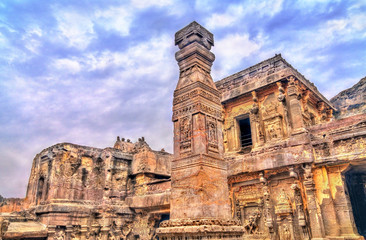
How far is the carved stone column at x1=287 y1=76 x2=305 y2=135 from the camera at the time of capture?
1053 centimetres

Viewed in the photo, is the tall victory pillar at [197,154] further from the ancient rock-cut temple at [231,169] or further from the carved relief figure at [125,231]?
the carved relief figure at [125,231]

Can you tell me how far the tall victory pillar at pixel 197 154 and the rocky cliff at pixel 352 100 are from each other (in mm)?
15647

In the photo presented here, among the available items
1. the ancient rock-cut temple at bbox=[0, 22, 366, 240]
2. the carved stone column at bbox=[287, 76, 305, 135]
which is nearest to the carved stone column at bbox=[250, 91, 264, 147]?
the ancient rock-cut temple at bbox=[0, 22, 366, 240]

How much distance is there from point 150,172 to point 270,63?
7018mm

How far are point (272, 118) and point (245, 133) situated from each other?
274cm

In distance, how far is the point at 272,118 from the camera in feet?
37.5

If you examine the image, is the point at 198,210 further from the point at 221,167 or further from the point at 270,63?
the point at 270,63

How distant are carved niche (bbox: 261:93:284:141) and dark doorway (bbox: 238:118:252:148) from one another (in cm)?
149

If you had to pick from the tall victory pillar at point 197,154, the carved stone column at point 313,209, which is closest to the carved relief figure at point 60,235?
the tall victory pillar at point 197,154

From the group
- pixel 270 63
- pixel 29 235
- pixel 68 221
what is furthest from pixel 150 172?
pixel 270 63

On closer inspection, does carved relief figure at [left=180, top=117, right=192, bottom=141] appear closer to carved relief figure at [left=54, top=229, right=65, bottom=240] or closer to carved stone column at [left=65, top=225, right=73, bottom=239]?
carved stone column at [left=65, top=225, right=73, bottom=239]

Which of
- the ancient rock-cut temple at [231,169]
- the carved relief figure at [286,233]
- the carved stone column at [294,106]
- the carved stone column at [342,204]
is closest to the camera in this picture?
the ancient rock-cut temple at [231,169]

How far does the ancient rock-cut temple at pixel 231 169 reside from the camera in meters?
5.19

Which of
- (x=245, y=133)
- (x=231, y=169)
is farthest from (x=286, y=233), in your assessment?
(x=245, y=133)
